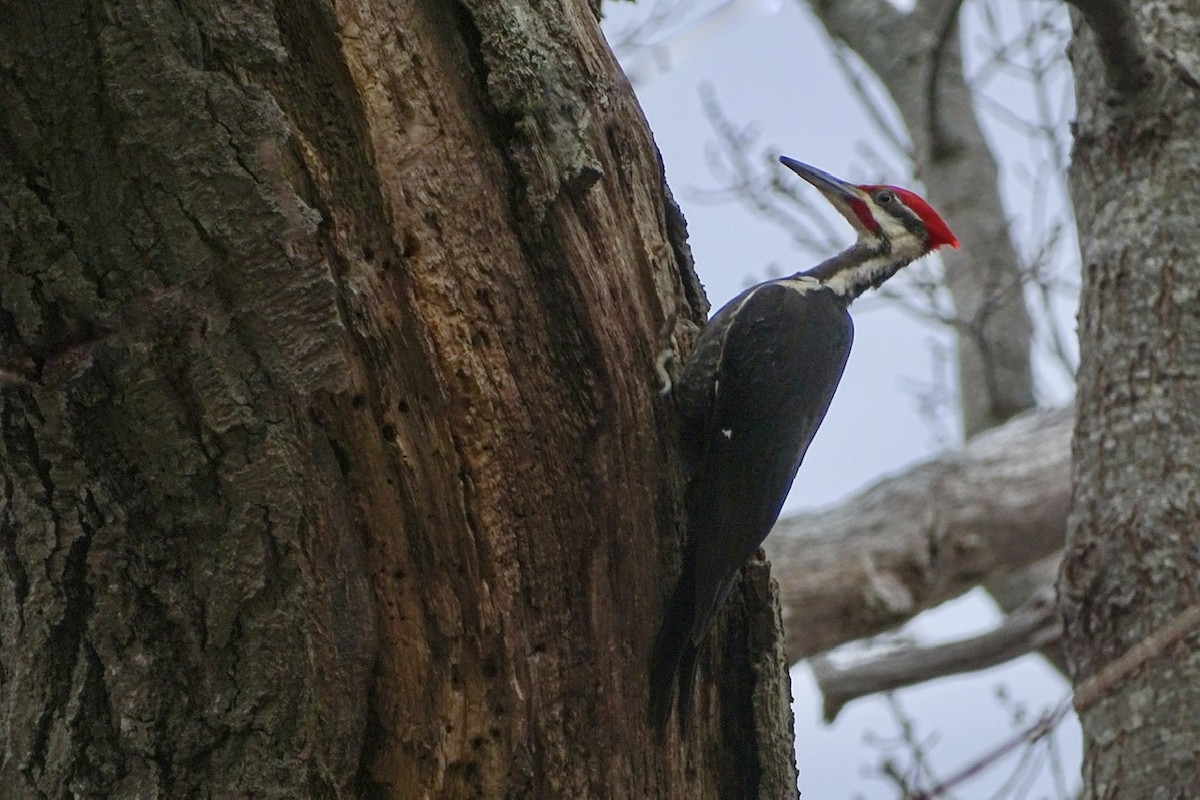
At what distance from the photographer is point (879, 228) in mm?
3307

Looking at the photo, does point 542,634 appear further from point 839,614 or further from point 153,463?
point 839,614

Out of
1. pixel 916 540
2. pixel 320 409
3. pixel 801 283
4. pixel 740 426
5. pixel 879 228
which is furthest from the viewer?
pixel 916 540

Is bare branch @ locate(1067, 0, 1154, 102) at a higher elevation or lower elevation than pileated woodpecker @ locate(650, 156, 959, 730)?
higher

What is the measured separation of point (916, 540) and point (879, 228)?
4.53ft

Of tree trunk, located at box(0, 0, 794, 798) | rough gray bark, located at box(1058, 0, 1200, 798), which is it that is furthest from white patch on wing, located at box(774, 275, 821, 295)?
tree trunk, located at box(0, 0, 794, 798)

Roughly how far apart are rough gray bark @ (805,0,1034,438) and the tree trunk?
132 inches

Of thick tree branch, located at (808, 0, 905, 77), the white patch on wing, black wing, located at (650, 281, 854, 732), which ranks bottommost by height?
black wing, located at (650, 281, 854, 732)

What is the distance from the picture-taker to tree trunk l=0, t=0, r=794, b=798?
1.61 meters

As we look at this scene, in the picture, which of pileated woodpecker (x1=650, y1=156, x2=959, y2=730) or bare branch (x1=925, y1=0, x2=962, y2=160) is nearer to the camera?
pileated woodpecker (x1=650, y1=156, x2=959, y2=730)

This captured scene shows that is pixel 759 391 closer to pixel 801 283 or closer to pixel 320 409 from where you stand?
pixel 801 283

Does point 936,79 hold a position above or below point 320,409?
above

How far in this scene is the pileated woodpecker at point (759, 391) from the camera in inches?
79.3

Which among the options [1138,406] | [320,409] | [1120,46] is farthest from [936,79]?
[320,409]

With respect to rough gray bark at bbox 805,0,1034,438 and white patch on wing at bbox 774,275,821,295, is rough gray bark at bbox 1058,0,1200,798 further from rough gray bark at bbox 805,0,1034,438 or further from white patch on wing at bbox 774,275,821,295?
rough gray bark at bbox 805,0,1034,438
